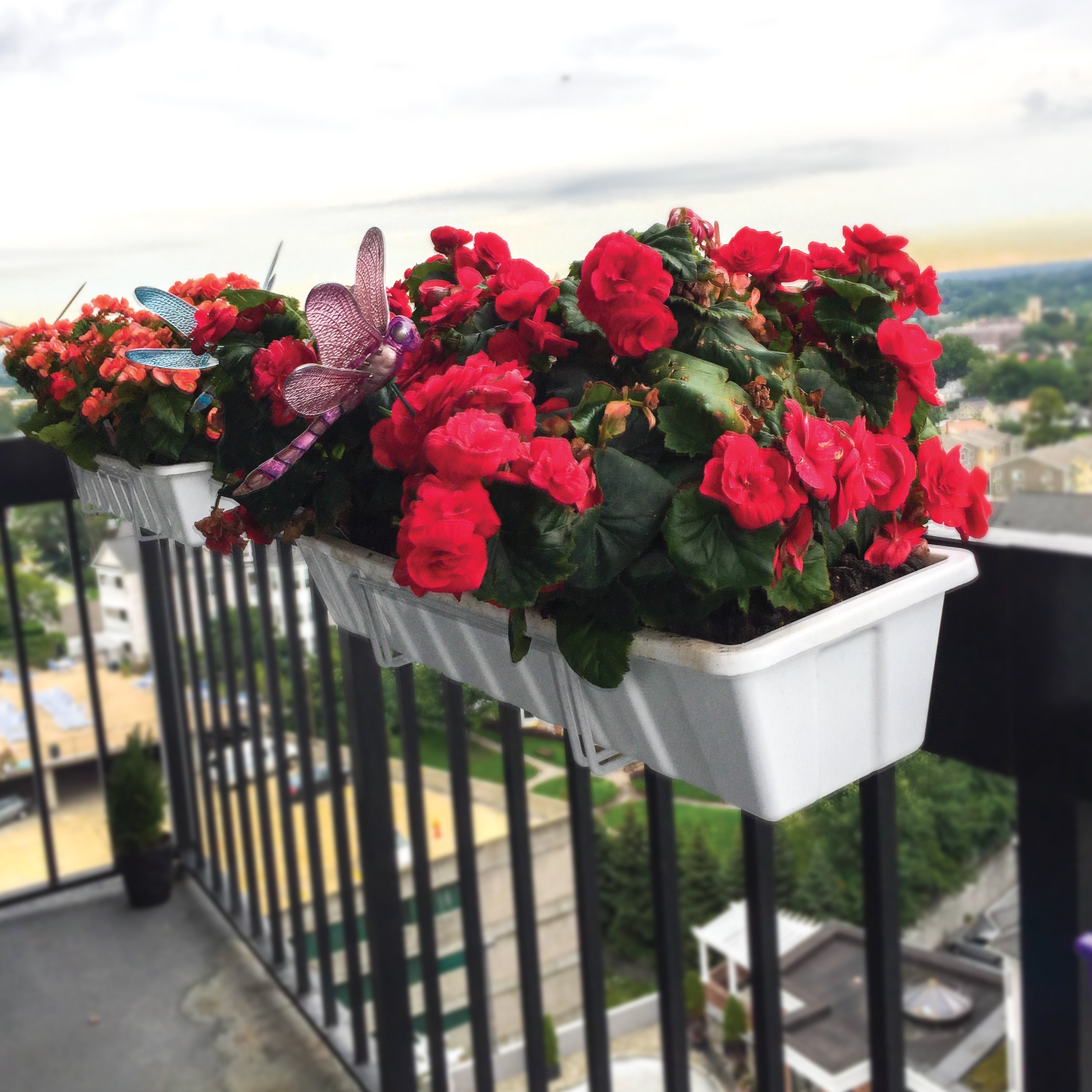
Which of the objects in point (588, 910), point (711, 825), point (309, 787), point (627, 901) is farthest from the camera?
point (711, 825)

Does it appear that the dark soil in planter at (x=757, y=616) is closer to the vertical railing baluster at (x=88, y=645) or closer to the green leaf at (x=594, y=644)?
the green leaf at (x=594, y=644)

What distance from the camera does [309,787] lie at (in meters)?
1.96

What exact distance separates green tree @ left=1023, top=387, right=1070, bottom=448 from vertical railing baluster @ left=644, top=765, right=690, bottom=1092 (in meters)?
0.49

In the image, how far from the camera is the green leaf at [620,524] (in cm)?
50

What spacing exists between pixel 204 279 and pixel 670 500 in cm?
75

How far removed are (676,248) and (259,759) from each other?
6.78 ft

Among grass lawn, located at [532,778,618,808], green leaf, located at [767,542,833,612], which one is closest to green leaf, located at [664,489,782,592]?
green leaf, located at [767,542,833,612]

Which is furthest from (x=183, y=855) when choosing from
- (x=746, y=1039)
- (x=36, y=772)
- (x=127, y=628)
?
(x=746, y=1039)

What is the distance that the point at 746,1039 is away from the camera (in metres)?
15.0

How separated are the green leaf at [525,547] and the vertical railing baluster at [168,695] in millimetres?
2393

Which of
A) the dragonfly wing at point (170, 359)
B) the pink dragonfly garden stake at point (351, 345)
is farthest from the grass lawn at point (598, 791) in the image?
the pink dragonfly garden stake at point (351, 345)

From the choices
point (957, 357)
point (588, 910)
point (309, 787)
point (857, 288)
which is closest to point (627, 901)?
point (309, 787)

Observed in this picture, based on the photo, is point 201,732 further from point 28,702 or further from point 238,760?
point 28,702

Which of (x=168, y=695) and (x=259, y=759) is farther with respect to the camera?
(x=168, y=695)
